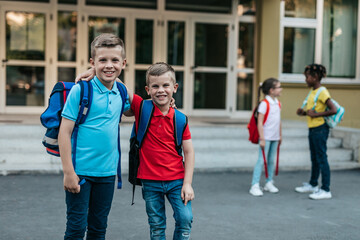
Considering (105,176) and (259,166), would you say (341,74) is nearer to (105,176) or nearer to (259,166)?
(259,166)

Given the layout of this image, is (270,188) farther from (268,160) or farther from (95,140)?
(95,140)

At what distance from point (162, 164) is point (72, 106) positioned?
74cm

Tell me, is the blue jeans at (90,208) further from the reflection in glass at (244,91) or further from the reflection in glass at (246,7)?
the reflection in glass at (246,7)

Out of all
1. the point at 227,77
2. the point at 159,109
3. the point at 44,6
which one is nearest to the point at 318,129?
the point at 159,109

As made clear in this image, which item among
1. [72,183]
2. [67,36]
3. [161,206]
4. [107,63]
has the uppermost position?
[67,36]

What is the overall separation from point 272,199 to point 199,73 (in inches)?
264

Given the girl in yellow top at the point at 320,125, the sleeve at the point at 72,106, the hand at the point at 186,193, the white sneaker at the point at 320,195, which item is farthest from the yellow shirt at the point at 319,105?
the sleeve at the point at 72,106

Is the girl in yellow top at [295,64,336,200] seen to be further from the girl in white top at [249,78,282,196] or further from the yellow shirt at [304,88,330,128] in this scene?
the girl in white top at [249,78,282,196]

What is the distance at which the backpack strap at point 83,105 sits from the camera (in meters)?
2.70

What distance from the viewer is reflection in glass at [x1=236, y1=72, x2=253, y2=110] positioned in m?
12.1

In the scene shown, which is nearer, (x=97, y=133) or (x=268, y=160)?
(x=97, y=133)

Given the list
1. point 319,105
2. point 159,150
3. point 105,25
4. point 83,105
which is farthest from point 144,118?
point 105,25

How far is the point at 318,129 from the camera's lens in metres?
5.88

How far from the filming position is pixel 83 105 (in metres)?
2.70
